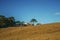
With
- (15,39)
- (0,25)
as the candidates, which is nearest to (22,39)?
(15,39)

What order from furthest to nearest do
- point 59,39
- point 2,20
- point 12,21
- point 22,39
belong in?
point 12,21, point 2,20, point 22,39, point 59,39

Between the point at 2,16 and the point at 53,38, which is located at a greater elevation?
the point at 2,16

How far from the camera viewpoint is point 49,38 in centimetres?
1395

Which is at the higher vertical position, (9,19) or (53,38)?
(9,19)

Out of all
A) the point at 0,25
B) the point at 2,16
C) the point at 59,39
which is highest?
the point at 2,16

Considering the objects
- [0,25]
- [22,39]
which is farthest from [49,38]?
[0,25]

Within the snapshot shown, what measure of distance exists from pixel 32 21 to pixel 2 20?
1307 centimetres

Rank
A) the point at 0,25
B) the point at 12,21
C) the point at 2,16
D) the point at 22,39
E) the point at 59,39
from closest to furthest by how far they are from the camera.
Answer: the point at 59,39 < the point at 22,39 < the point at 0,25 < the point at 2,16 < the point at 12,21

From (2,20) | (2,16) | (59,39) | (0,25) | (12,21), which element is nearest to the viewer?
(59,39)

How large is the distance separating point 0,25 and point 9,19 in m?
12.0

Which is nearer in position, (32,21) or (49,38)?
(49,38)

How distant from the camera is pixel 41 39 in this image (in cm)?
1396

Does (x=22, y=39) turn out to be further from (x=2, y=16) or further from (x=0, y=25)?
(x=2, y=16)

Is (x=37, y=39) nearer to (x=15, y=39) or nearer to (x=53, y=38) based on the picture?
(x=53, y=38)
